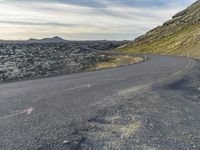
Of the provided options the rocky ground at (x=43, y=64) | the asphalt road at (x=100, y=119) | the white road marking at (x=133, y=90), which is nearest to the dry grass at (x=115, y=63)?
the rocky ground at (x=43, y=64)

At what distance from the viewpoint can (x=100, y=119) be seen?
10641 mm

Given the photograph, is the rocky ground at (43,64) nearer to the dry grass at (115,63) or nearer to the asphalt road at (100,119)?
the dry grass at (115,63)

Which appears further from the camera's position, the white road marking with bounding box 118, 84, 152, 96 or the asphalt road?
the white road marking with bounding box 118, 84, 152, 96

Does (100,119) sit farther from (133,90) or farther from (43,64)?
(43,64)

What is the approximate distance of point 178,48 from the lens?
354ft

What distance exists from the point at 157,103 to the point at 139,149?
5747mm

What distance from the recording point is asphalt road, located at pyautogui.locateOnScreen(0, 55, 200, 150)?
824cm

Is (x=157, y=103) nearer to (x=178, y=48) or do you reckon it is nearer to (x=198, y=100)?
(x=198, y=100)

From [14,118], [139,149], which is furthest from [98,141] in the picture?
[14,118]

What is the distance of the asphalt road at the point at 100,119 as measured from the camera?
27.0ft

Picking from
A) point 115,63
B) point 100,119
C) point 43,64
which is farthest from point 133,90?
point 43,64

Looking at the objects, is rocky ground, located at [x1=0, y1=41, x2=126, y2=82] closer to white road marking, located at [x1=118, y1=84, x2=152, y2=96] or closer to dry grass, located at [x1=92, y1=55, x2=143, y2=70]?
dry grass, located at [x1=92, y1=55, x2=143, y2=70]

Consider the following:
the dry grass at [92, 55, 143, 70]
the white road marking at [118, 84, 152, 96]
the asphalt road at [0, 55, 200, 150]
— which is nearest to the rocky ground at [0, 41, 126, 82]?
the dry grass at [92, 55, 143, 70]

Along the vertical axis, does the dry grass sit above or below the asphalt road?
below
